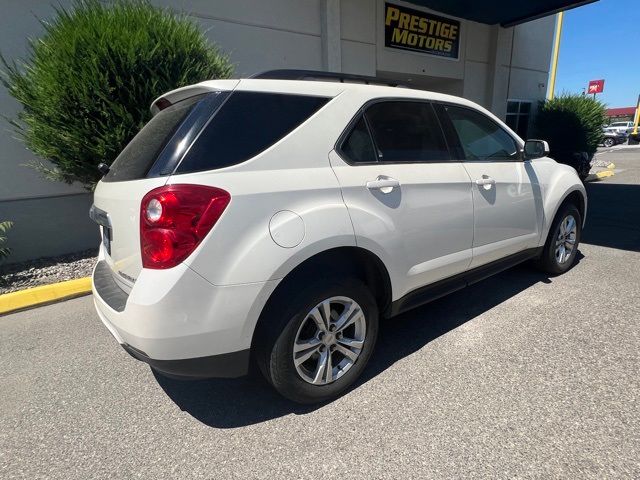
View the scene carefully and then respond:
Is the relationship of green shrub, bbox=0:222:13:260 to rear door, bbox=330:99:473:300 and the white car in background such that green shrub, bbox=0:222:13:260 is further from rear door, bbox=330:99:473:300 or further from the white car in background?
the white car in background

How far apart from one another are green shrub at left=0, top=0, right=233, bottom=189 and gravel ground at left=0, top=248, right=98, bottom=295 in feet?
4.03

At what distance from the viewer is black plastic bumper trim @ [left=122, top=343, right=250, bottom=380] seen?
179 centimetres

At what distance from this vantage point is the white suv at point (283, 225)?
1.72 m

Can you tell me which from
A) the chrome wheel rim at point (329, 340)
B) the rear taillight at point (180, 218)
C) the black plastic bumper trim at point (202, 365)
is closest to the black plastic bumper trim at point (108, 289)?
the black plastic bumper trim at point (202, 365)

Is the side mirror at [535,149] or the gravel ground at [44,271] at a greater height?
the side mirror at [535,149]

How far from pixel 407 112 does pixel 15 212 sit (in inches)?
221

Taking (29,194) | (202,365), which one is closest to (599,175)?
(202,365)

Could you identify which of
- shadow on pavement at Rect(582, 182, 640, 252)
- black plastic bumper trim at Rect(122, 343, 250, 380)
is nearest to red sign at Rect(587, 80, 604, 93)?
shadow on pavement at Rect(582, 182, 640, 252)

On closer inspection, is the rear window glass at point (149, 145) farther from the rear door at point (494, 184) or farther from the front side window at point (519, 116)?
the front side window at point (519, 116)

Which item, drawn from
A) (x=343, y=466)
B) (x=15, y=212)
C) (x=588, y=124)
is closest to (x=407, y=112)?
(x=343, y=466)

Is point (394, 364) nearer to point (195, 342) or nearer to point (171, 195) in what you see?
point (195, 342)

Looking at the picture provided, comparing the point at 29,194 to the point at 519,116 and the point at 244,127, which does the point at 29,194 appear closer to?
the point at 244,127

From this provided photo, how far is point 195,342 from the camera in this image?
1.76 m

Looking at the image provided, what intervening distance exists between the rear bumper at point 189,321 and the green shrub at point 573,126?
1265 centimetres
